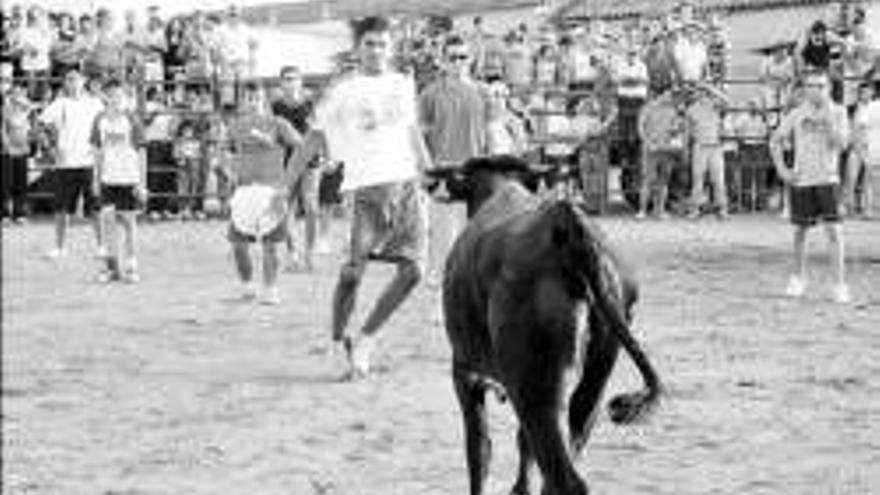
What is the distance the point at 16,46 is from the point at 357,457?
17.8 meters

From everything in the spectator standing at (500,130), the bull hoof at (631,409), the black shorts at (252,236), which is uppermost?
the spectator standing at (500,130)

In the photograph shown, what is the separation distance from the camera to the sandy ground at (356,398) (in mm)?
6734

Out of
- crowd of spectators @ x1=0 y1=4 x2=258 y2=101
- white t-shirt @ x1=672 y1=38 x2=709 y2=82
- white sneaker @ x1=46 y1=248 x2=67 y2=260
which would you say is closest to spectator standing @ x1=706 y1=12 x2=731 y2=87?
white t-shirt @ x1=672 y1=38 x2=709 y2=82

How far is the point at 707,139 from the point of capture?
2248cm

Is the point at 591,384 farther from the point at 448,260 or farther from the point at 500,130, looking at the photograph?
the point at 500,130

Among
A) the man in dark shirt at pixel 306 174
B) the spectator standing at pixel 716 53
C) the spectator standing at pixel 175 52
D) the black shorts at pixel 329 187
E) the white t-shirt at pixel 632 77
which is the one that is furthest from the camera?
the spectator standing at pixel 175 52

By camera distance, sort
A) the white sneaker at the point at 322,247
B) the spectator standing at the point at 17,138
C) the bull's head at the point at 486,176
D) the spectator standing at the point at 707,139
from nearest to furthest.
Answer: the bull's head at the point at 486,176
the white sneaker at the point at 322,247
the spectator standing at the point at 17,138
the spectator standing at the point at 707,139

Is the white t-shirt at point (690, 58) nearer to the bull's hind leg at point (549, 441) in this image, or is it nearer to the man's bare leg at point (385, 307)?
the man's bare leg at point (385, 307)

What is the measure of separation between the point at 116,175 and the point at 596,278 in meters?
11.2

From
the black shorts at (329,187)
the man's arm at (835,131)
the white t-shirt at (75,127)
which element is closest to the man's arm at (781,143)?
the man's arm at (835,131)

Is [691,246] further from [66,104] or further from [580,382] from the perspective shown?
[580,382]

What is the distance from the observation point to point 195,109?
2402 cm

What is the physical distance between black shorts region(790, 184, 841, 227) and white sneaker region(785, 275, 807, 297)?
65 cm

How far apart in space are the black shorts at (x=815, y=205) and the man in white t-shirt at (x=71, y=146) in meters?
7.33
